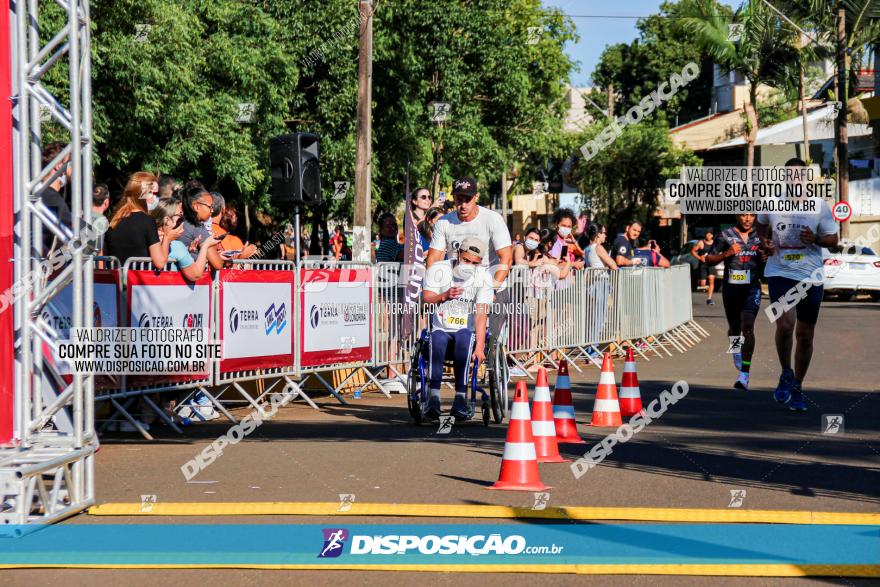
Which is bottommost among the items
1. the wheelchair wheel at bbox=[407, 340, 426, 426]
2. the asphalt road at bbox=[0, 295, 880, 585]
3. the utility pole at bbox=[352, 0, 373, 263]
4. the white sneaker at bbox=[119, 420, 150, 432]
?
the asphalt road at bbox=[0, 295, 880, 585]

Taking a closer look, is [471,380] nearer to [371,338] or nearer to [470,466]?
[470,466]

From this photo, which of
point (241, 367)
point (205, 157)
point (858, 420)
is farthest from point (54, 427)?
point (205, 157)

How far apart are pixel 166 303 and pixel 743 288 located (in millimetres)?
6639

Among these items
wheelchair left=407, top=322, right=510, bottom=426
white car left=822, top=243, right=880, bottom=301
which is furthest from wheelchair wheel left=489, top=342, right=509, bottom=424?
white car left=822, top=243, right=880, bottom=301

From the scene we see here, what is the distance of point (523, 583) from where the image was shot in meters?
5.86

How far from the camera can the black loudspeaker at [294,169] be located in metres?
14.2

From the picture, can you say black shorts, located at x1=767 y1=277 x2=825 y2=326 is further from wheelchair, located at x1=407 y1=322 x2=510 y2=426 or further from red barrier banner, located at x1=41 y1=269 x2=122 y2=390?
red barrier banner, located at x1=41 y1=269 x2=122 y2=390

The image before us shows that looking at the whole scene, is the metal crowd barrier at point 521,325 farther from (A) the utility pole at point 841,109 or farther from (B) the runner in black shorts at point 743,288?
(A) the utility pole at point 841,109

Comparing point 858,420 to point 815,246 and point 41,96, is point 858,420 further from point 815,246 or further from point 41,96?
point 41,96

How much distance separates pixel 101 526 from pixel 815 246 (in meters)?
7.83

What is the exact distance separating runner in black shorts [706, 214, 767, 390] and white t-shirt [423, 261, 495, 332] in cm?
419

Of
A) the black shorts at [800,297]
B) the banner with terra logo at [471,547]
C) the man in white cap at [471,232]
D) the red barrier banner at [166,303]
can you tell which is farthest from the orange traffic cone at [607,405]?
the banner with terra logo at [471,547]

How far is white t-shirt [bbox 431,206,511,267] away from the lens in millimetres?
11555

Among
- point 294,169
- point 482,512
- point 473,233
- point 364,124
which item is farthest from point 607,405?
point 364,124
